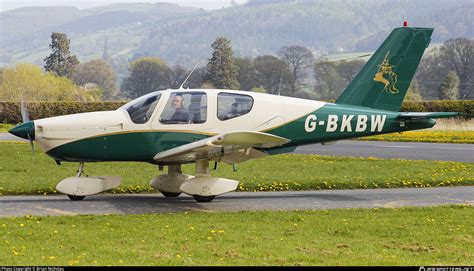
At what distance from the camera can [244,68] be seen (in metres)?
89.5

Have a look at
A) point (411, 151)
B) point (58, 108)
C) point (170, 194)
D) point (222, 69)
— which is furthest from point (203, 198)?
point (222, 69)

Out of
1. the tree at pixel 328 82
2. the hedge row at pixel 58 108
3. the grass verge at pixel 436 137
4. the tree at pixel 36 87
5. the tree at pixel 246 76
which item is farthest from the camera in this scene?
the tree at pixel 328 82

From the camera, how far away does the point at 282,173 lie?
20.2 metres

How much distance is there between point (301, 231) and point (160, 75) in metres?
93.8

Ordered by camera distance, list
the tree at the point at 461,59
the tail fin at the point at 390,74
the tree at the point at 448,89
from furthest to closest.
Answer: the tree at the point at 461,59 < the tree at the point at 448,89 < the tail fin at the point at 390,74

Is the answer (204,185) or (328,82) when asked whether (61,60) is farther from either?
(204,185)

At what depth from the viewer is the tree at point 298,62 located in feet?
285

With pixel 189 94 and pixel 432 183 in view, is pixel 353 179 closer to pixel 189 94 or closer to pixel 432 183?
pixel 432 183

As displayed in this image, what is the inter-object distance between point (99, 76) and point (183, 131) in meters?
117

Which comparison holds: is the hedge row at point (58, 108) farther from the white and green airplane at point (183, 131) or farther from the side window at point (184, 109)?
the side window at point (184, 109)

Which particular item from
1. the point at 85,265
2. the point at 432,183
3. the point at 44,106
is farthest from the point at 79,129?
the point at 44,106

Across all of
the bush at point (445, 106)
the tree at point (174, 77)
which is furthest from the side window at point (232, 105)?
the tree at point (174, 77)

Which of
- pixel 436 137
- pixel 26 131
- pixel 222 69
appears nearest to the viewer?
pixel 26 131

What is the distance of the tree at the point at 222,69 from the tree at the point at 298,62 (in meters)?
6.40
